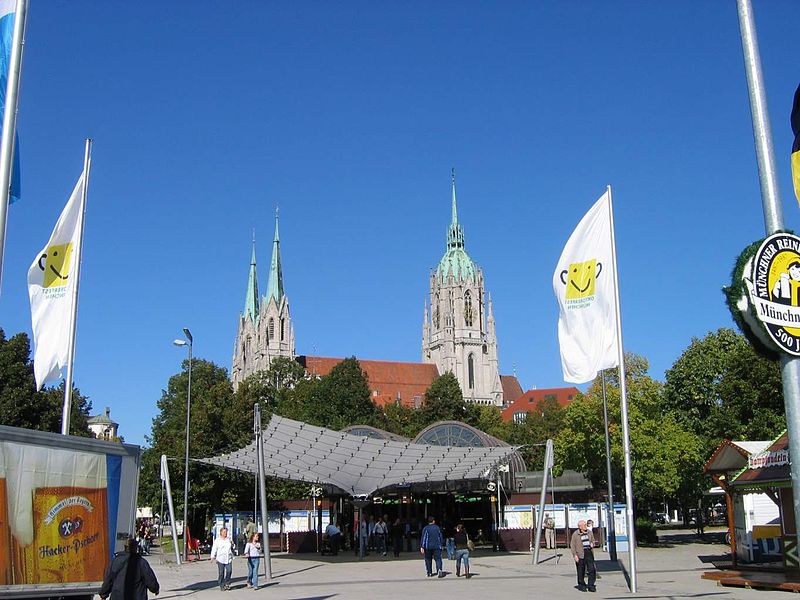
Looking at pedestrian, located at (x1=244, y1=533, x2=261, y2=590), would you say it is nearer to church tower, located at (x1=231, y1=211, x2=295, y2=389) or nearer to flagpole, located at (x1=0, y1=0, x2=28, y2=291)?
flagpole, located at (x1=0, y1=0, x2=28, y2=291)

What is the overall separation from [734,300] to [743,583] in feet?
39.9

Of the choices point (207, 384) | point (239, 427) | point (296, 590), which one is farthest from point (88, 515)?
point (207, 384)

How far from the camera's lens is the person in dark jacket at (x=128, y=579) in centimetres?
1110

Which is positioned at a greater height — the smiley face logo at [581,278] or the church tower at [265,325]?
the church tower at [265,325]

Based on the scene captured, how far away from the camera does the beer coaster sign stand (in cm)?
995

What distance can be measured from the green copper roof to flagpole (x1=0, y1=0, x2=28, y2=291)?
14846 cm

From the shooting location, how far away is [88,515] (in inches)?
587

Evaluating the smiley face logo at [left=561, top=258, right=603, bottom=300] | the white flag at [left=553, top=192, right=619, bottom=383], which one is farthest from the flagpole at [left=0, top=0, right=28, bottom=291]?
the smiley face logo at [left=561, top=258, right=603, bottom=300]

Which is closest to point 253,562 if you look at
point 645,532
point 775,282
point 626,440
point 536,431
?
point 626,440

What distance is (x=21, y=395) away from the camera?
5003 centimetres

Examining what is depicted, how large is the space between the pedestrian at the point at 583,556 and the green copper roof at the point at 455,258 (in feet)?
460

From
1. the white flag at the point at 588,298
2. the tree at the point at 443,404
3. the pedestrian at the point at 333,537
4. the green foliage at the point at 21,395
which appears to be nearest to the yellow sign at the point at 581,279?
the white flag at the point at 588,298

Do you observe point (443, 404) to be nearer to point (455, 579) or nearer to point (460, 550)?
point (460, 550)

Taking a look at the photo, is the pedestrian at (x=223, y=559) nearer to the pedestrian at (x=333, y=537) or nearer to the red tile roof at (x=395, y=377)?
the pedestrian at (x=333, y=537)
